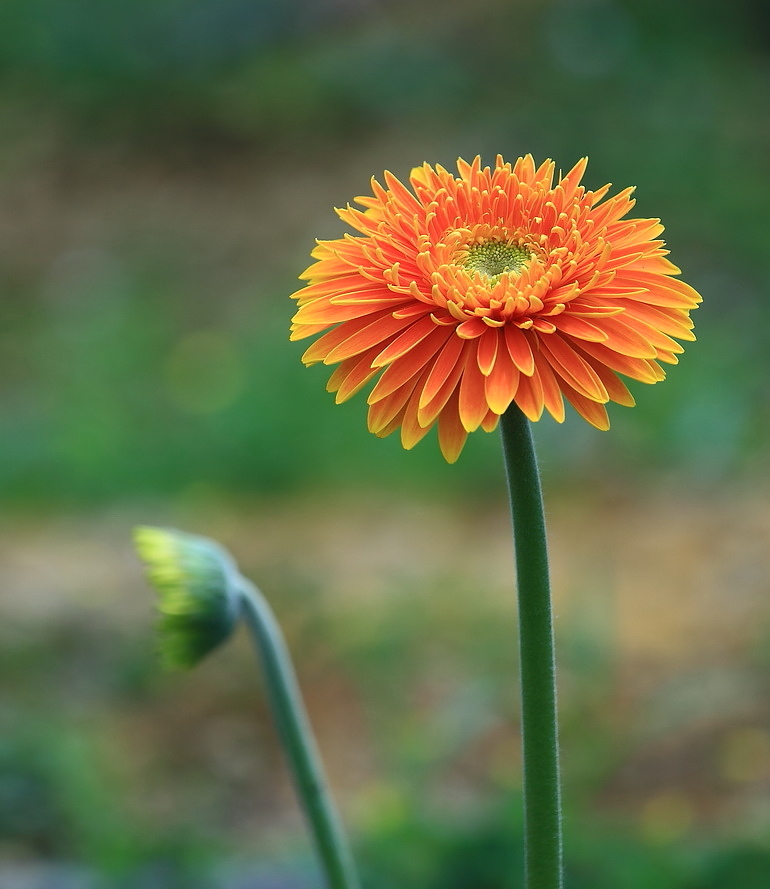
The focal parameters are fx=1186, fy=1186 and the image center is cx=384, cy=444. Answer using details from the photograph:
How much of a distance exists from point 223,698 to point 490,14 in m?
4.24

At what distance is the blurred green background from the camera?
1.84 metres

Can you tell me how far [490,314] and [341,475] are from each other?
231 centimetres

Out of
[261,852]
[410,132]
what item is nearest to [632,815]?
[261,852]

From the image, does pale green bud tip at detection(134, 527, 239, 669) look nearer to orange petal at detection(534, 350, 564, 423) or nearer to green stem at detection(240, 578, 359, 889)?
green stem at detection(240, 578, 359, 889)

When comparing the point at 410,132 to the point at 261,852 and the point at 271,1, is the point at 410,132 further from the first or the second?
the point at 261,852


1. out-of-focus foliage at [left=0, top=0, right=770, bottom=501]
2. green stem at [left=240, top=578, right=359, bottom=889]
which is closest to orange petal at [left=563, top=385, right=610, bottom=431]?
green stem at [left=240, top=578, right=359, bottom=889]

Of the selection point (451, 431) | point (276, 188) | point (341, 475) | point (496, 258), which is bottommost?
point (451, 431)

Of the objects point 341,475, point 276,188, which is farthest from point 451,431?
point 276,188

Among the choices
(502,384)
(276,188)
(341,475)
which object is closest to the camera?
(502,384)

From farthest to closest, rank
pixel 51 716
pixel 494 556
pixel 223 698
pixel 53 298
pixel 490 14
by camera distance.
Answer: pixel 490 14 → pixel 53 298 → pixel 494 556 → pixel 223 698 → pixel 51 716

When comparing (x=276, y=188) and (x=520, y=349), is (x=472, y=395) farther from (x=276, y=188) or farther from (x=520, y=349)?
(x=276, y=188)

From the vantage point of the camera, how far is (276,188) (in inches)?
196

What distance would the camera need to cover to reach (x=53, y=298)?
170 inches

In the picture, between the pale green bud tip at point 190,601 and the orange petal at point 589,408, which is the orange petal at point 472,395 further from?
the pale green bud tip at point 190,601
